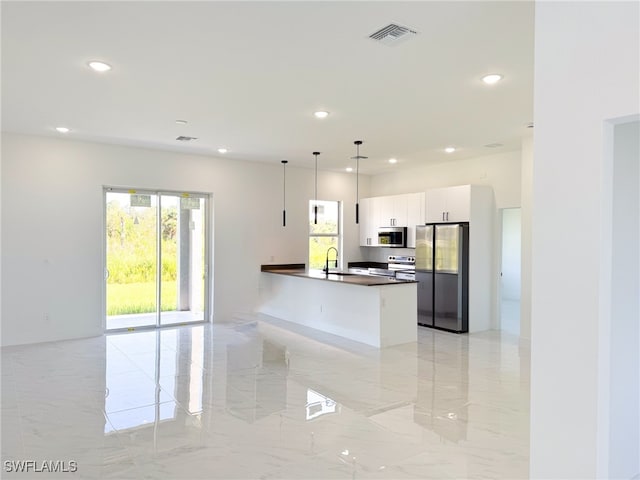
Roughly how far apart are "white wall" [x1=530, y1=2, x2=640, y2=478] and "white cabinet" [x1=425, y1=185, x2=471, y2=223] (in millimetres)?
4877

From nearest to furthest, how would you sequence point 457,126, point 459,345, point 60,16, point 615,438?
point 615,438, point 60,16, point 457,126, point 459,345

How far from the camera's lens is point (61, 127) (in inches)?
226

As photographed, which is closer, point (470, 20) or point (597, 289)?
point (597, 289)

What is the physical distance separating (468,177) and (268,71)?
199 inches

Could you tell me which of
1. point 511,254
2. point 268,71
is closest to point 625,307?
point 268,71

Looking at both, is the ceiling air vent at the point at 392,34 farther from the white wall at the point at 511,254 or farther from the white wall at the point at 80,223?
the white wall at the point at 511,254

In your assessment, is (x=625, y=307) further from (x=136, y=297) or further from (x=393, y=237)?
(x=136, y=297)

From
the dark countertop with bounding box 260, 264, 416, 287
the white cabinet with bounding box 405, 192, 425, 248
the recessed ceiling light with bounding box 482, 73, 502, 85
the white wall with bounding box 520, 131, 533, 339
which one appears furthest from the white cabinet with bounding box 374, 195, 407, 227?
the recessed ceiling light with bounding box 482, 73, 502, 85

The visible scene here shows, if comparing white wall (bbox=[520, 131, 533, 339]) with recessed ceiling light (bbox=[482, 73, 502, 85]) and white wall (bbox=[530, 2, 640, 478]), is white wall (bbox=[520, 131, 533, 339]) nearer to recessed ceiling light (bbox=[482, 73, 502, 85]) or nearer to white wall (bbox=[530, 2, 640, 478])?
recessed ceiling light (bbox=[482, 73, 502, 85])

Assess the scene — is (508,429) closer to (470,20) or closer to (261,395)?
(261,395)

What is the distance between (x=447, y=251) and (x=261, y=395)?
4239mm

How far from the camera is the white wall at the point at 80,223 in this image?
241 inches

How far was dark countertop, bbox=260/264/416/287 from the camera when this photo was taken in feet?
20.6

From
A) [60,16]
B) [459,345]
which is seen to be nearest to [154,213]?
[60,16]
